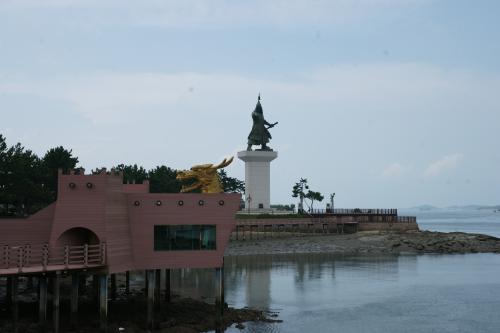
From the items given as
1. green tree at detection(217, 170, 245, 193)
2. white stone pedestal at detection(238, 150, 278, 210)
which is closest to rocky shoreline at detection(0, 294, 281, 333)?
white stone pedestal at detection(238, 150, 278, 210)

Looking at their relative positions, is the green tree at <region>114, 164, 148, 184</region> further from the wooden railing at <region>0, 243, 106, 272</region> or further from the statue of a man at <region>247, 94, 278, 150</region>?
the wooden railing at <region>0, 243, 106, 272</region>

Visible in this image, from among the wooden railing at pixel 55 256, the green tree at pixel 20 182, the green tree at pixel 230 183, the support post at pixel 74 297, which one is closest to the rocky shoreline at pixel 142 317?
the support post at pixel 74 297

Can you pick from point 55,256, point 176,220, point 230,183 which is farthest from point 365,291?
point 230,183

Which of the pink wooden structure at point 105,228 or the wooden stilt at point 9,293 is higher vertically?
the pink wooden structure at point 105,228

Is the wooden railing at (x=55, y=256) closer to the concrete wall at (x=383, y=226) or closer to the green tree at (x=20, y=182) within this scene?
the green tree at (x=20, y=182)

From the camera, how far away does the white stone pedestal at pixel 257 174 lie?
365 feet

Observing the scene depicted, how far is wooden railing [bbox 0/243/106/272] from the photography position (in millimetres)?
35844

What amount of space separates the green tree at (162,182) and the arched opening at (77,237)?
74269 millimetres

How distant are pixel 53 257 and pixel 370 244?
235 ft

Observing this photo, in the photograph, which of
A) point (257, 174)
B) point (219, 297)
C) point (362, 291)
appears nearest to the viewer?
point (219, 297)

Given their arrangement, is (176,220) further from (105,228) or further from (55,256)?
(55,256)

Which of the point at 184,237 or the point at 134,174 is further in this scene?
the point at 134,174

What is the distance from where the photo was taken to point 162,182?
380 feet

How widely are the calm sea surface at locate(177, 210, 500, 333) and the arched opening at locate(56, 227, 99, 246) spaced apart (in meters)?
10.3
